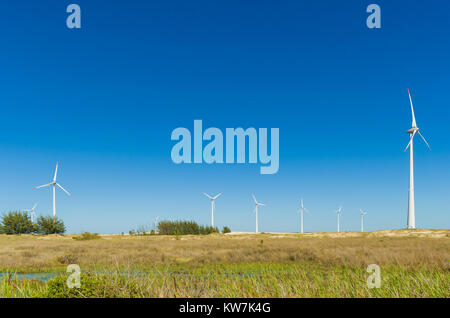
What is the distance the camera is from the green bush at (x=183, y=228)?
84.6 metres

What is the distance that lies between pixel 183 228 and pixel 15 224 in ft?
131

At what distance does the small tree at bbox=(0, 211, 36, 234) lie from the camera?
237 feet

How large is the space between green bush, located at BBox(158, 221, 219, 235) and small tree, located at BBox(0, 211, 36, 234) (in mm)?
30804

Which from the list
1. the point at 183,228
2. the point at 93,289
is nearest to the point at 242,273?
the point at 93,289

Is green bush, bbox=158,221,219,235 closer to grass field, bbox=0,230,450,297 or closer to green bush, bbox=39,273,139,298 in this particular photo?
grass field, bbox=0,230,450,297

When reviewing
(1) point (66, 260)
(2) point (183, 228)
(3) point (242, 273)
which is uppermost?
(3) point (242, 273)

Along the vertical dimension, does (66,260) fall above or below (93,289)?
below

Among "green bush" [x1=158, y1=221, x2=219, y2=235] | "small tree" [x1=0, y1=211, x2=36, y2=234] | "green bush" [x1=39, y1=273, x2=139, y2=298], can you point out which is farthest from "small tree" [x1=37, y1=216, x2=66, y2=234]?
"green bush" [x1=39, y1=273, x2=139, y2=298]

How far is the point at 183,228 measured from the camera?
85.4m

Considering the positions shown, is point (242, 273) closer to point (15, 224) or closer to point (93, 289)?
point (93, 289)

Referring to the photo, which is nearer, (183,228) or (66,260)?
(66,260)

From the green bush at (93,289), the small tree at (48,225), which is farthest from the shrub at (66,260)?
the small tree at (48,225)
